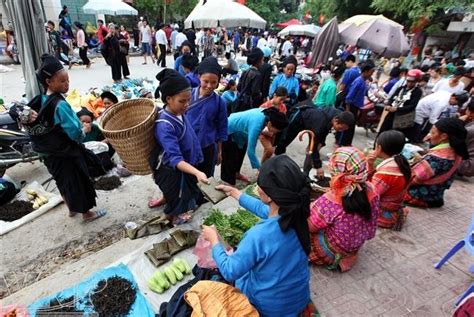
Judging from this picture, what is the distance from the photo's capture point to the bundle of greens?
3.06 metres

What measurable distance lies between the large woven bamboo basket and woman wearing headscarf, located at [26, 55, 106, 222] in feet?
1.34

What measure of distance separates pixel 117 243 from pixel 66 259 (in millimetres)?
541

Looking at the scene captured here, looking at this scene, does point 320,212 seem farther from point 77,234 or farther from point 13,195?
point 13,195

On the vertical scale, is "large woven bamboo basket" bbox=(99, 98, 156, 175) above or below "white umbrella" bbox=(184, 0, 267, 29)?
below

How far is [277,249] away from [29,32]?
184 inches

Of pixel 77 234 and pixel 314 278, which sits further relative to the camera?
pixel 77 234

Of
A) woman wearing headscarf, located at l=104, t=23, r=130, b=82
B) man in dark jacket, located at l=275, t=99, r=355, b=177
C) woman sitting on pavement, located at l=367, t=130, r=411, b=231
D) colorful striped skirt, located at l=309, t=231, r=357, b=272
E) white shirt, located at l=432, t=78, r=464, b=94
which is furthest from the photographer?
woman wearing headscarf, located at l=104, t=23, r=130, b=82

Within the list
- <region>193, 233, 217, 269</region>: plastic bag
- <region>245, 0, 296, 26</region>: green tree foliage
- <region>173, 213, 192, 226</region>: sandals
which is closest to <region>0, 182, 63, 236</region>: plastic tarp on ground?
<region>173, 213, 192, 226</region>: sandals

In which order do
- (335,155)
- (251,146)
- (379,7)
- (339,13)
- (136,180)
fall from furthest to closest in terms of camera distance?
1. (339,13)
2. (379,7)
3. (136,180)
4. (251,146)
5. (335,155)

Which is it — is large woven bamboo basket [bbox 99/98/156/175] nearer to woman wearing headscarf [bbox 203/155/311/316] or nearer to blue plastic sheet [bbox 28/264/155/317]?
blue plastic sheet [bbox 28/264/155/317]

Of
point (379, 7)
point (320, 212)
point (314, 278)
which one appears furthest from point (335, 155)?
point (379, 7)

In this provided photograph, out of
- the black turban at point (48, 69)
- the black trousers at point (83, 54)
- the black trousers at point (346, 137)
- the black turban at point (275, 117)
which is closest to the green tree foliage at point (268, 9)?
the black trousers at point (83, 54)

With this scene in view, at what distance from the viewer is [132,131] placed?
2.47 m

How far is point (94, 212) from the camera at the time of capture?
3730 mm
